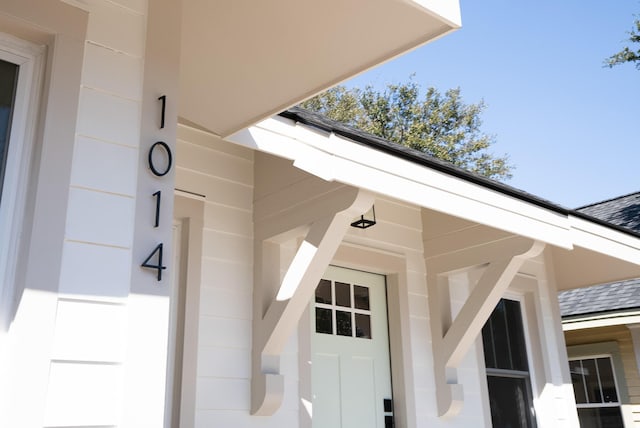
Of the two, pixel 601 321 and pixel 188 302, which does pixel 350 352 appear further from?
pixel 601 321

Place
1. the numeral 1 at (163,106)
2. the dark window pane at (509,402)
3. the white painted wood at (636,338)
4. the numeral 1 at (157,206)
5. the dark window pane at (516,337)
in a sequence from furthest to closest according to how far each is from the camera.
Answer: the white painted wood at (636,338), the dark window pane at (516,337), the dark window pane at (509,402), the numeral 1 at (163,106), the numeral 1 at (157,206)

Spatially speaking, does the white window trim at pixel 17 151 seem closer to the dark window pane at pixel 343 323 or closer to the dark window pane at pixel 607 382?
the dark window pane at pixel 343 323

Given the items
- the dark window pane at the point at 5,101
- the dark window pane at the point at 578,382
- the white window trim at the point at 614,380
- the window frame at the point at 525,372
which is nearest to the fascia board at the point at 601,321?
the white window trim at the point at 614,380

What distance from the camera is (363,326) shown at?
464 centimetres

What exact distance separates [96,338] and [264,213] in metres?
2.07

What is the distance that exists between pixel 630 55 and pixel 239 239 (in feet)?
37.2

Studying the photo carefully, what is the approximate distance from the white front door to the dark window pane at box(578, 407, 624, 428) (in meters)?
5.21

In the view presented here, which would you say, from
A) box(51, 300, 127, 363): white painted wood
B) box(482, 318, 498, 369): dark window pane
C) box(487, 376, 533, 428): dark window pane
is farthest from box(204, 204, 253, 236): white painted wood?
box(487, 376, 533, 428): dark window pane

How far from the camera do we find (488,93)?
69.3ft

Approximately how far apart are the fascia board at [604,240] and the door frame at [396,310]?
1284 mm

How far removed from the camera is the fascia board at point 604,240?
4.80m

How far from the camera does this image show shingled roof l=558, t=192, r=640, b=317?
26.7 ft

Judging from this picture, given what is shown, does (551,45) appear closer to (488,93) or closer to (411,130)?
(488,93)

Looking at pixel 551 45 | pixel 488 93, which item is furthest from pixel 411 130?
pixel 551 45
